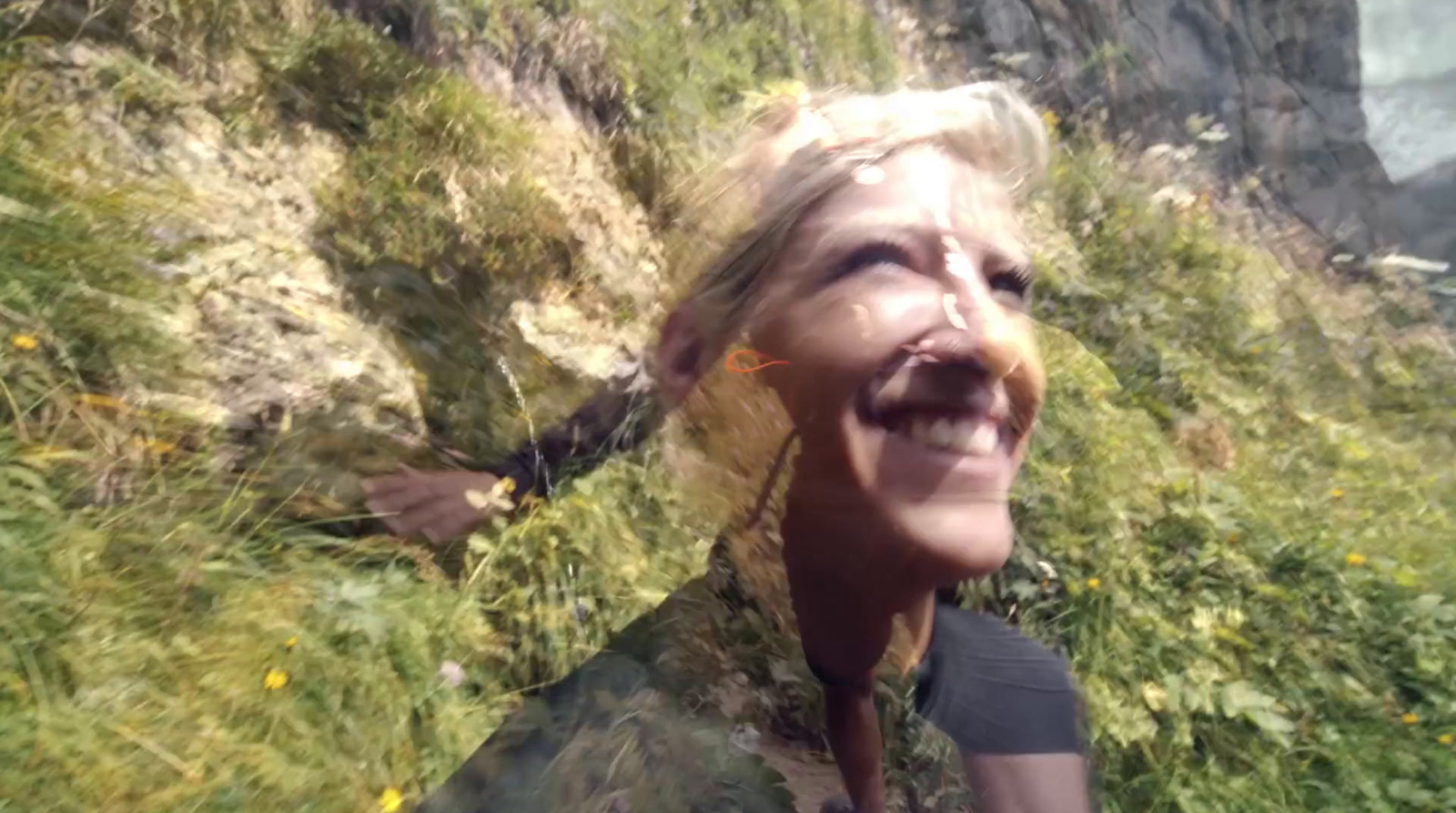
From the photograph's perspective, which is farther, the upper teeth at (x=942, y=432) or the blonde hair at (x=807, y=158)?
the blonde hair at (x=807, y=158)

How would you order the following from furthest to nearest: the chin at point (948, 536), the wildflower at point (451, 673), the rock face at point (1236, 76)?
the rock face at point (1236, 76), the wildflower at point (451, 673), the chin at point (948, 536)

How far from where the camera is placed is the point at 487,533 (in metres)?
1.78

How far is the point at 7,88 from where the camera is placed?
4.94 feet

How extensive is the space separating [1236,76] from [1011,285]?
4540 millimetres

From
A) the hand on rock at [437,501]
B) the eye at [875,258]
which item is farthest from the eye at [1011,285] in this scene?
the hand on rock at [437,501]

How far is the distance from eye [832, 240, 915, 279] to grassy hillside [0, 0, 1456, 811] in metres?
0.54

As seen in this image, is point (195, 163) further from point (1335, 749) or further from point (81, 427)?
point (1335, 749)

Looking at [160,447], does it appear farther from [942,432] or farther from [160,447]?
[942,432]

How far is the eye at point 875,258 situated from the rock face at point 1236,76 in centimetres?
307

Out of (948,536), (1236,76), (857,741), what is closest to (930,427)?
(948,536)

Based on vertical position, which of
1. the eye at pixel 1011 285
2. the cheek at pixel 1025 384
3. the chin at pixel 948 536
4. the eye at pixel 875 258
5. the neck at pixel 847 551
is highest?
the eye at pixel 1011 285

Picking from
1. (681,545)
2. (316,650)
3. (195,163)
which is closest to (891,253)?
(681,545)

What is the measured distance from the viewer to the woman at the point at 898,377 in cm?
115

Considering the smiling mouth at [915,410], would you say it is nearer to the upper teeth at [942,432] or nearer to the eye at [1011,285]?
the upper teeth at [942,432]
